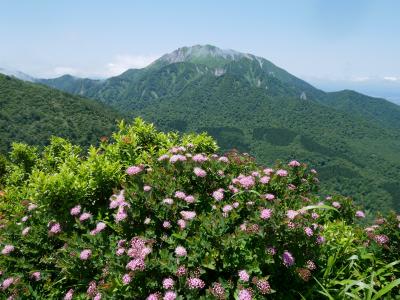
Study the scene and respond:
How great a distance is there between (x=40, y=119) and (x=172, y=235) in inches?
7428

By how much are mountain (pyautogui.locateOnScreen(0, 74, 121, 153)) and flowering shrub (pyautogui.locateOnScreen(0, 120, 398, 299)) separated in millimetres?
150317

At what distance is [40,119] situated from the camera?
175875mm

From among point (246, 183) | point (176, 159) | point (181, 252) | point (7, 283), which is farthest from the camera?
point (176, 159)

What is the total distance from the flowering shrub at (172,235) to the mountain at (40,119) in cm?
15032

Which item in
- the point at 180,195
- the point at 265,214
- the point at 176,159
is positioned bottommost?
the point at 180,195

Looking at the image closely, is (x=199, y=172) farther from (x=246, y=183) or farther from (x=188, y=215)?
(x=188, y=215)

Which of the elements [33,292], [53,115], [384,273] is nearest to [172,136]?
[33,292]

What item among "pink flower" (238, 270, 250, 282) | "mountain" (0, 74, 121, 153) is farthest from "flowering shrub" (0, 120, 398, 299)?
"mountain" (0, 74, 121, 153)

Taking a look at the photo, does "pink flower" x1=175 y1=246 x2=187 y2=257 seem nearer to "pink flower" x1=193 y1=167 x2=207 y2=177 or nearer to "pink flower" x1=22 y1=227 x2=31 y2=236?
"pink flower" x1=193 y1=167 x2=207 y2=177

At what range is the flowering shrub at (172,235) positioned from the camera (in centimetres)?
393

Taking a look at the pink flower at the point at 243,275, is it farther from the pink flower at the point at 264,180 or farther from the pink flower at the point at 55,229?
the pink flower at the point at 55,229

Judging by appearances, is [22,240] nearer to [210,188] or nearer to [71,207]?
[71,207]

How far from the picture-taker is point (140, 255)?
3947mm

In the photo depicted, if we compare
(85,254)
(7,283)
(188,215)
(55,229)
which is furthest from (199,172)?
(7,283)
